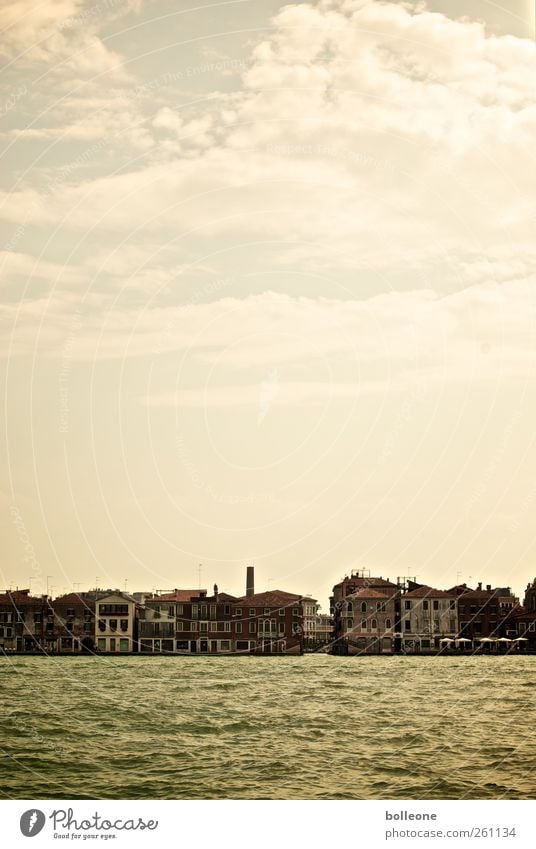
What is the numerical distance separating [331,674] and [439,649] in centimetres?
3069

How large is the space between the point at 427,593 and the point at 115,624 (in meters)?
21.9

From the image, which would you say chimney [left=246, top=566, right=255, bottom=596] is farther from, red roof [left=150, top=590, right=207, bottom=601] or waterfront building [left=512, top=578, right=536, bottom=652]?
waterfront building [left=512, top=578, right=536, bottom=652]

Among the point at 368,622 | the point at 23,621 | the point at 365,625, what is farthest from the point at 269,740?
the point at 365,625

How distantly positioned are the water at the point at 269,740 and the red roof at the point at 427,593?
119 ft

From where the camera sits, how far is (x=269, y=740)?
2183 centimetres

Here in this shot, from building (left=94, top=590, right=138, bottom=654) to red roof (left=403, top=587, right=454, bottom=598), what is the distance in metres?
18.8

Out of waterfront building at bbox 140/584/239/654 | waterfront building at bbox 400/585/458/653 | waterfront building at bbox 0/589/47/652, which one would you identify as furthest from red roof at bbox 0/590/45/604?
waterfront building at bbox 400/585/458/653

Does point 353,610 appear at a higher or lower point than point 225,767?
higher

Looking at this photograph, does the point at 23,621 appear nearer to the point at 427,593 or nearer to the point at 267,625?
the point at 267,625

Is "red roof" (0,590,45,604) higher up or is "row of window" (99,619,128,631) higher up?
"red roof" (0,590,45,604)

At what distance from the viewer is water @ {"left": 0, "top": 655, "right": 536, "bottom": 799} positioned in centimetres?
1631
